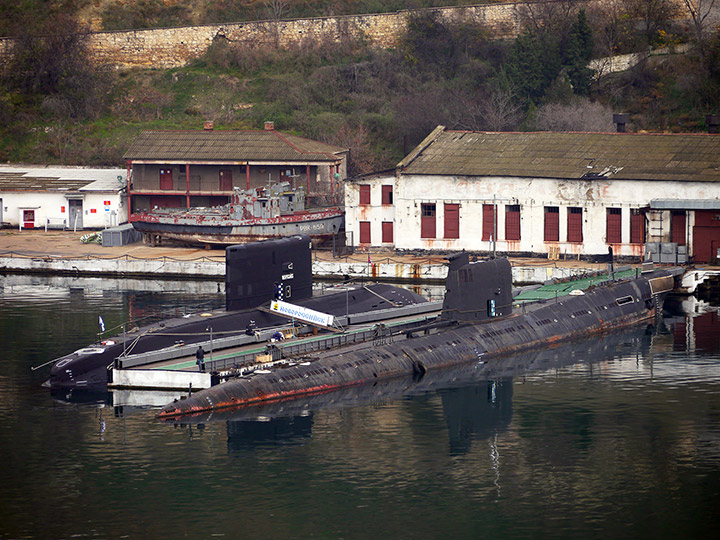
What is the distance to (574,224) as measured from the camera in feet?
234

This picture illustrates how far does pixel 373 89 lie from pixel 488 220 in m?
30.9

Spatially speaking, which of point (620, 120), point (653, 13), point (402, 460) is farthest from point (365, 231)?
point (402, 460)

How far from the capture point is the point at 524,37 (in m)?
95.0


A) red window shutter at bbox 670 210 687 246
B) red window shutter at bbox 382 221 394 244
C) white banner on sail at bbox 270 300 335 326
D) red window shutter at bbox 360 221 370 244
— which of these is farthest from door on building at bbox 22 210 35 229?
red window shutter at bbox 670 210 687 246

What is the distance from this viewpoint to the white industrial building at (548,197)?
69.1 m

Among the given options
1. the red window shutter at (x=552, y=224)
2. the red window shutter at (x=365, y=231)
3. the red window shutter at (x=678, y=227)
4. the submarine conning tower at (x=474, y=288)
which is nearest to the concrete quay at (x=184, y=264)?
the red window shutter at (x=365, y=231)

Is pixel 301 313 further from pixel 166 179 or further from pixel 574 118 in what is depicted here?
pixel 574 118

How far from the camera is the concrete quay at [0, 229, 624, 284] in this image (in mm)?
69688

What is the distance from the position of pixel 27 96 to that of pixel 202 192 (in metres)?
28.1

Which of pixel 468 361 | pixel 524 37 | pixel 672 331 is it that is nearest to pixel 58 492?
pixel 468 361

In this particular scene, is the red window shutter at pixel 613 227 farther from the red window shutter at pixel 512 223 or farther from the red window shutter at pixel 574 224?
the red window shutter at pixel 512 223

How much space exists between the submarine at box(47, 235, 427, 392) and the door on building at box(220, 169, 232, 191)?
31744 millimetres

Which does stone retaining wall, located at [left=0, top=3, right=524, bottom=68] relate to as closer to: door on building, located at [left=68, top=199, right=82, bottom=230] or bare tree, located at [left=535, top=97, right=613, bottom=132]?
bare tree, located at [left=535, top=97, right=613, bottom=132]

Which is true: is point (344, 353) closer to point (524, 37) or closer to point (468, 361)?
point (468, 361)
